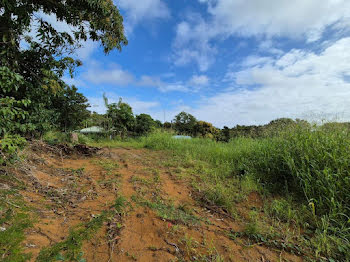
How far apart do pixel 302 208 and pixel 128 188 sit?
2315 mm

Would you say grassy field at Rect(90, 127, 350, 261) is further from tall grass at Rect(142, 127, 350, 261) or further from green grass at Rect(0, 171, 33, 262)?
green grass at Rect(0, 171, 33, 262)

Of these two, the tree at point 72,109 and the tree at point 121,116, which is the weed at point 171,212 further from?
the tree at point 121,116

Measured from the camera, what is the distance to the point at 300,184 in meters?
2.17

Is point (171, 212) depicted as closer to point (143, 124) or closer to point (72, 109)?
point (72, 109)

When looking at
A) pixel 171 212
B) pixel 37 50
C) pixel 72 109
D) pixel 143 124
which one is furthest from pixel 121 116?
pixel 171 212

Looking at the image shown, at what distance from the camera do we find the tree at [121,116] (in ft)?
34.0

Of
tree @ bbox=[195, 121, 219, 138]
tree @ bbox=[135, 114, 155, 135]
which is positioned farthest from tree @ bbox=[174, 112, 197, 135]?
tree @ bbox=[135, 114, 155, 135]

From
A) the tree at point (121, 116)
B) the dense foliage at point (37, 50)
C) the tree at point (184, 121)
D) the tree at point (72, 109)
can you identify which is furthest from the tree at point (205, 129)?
the dense foliage at point (37, 50)

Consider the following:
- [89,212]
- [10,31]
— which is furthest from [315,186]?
[10,31]

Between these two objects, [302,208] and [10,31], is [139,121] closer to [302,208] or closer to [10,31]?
[10,31]

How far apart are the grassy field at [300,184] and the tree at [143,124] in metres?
7.38

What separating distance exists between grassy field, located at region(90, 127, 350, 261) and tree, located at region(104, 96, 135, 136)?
7685 mm

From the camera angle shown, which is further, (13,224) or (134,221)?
(134,221)

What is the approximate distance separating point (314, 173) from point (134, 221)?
2.60 m
